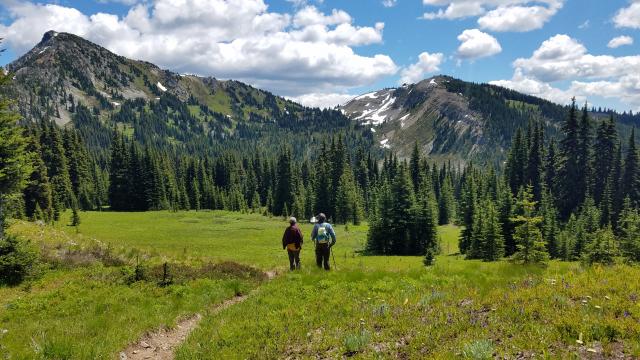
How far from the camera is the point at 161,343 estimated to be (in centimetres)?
1208

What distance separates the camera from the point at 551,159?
94.6m

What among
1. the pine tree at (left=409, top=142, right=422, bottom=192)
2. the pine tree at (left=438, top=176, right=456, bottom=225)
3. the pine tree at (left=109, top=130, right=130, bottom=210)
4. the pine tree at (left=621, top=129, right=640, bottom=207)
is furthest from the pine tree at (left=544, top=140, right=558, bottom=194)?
the pine tree at (left=109, top=130, right=130, bottom=210)

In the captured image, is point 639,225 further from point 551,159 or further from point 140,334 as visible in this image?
point 551,159

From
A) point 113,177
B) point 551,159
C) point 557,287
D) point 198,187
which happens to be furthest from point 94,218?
point 551,159

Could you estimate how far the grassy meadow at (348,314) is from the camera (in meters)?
7.65

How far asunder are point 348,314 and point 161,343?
5.75 meters

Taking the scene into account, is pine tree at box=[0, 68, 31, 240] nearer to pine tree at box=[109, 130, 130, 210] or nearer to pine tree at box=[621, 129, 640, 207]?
pine tree at box=[109, 130, 130, 210]

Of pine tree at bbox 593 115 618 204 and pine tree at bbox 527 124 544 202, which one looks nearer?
pine tree at bbox 593 115 618 204

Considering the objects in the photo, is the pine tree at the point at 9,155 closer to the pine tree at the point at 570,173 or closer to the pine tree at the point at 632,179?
the pine tree at the point at 570,173

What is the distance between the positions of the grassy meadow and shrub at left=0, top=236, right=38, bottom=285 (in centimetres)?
80

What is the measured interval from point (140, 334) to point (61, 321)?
3167mm

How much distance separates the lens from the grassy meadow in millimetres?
7653

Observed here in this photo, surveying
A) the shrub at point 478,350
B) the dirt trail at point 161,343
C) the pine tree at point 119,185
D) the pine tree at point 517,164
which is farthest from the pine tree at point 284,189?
the shrub at point 478,350

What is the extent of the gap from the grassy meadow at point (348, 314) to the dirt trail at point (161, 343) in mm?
308
